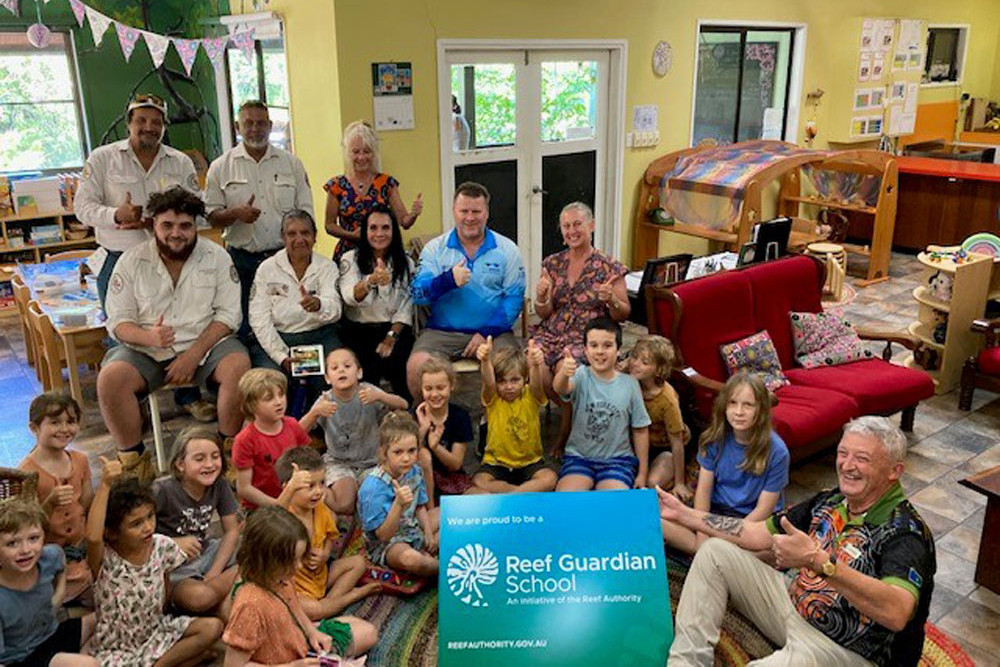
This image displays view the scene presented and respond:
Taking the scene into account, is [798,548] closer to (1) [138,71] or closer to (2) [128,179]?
(2) [128,179]

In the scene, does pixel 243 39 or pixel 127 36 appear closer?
pixel 127 36

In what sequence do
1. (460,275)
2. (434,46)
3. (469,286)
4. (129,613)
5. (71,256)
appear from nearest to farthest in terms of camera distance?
(129,613), (460,275), (469,286), (434,46), (71,256)

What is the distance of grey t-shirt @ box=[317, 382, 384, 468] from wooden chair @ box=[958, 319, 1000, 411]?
3.43 meters

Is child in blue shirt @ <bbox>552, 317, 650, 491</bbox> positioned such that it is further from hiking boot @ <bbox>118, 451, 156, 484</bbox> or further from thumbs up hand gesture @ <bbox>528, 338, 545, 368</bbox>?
hiking boot @ <bbox>118, 451, 156, 484</bbox>

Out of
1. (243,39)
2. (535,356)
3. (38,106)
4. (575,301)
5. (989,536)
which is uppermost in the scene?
(243,39)

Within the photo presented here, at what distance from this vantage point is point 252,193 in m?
4.55

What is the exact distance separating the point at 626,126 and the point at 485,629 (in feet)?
16.7

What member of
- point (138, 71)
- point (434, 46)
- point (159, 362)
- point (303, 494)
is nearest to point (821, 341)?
point (303, 494)

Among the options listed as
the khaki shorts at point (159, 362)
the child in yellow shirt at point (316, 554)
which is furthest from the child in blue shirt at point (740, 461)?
the khaki shorts at point (159, 362)

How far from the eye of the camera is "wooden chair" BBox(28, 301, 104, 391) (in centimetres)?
442

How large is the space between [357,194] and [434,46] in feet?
4.79

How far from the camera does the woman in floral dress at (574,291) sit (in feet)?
13.7

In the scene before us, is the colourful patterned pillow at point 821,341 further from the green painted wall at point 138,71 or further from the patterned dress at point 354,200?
the green painted wall at point 138,71

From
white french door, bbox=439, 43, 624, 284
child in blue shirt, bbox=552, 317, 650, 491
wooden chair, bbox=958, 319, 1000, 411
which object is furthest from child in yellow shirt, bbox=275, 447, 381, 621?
wooden chair, bbox=958, 319, 1000, 411
